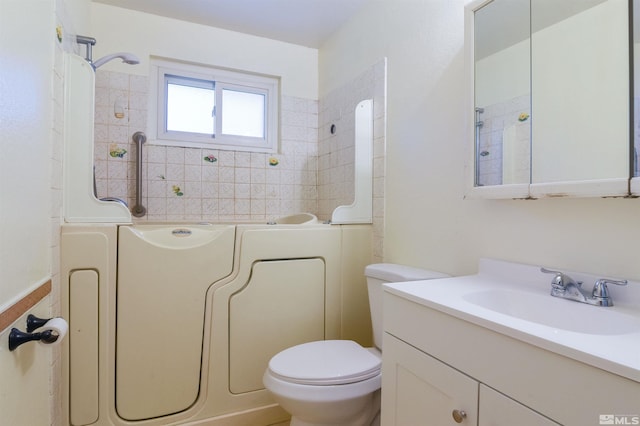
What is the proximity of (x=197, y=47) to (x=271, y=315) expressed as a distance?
→ 73.1 inches

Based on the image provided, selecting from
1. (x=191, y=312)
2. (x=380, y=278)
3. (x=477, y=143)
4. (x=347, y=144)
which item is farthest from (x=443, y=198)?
(x=191, y=312)

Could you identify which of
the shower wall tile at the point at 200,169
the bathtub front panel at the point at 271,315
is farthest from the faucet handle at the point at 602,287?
the shower wall tile at the point at 200,169

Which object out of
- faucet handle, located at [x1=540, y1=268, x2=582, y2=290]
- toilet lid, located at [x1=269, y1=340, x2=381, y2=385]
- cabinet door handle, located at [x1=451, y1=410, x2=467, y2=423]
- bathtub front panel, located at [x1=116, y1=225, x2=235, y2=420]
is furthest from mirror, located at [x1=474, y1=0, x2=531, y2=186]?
bathtub front panel, located at [x1=116, y1=225, x2=235, y2=420]

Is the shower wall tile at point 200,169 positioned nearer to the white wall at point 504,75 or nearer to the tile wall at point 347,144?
the tile wall at point 347,144

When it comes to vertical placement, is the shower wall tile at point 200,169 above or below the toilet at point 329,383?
above

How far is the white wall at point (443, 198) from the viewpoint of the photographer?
0.92 meters

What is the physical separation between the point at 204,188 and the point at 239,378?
126cm

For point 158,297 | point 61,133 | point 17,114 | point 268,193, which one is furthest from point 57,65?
point 268,193

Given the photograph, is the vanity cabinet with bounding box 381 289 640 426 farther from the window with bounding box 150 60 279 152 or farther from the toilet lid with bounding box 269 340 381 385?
the window with bounding box 150 60 279 152

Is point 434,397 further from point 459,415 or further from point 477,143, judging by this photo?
point 477,143

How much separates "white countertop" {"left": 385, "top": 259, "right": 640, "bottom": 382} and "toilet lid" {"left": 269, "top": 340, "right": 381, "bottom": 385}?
0.43 m

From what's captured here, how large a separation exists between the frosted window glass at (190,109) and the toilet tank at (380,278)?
162cm

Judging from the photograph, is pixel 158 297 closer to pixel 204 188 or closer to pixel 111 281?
pixel 111 281

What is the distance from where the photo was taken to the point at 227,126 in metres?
2.47
